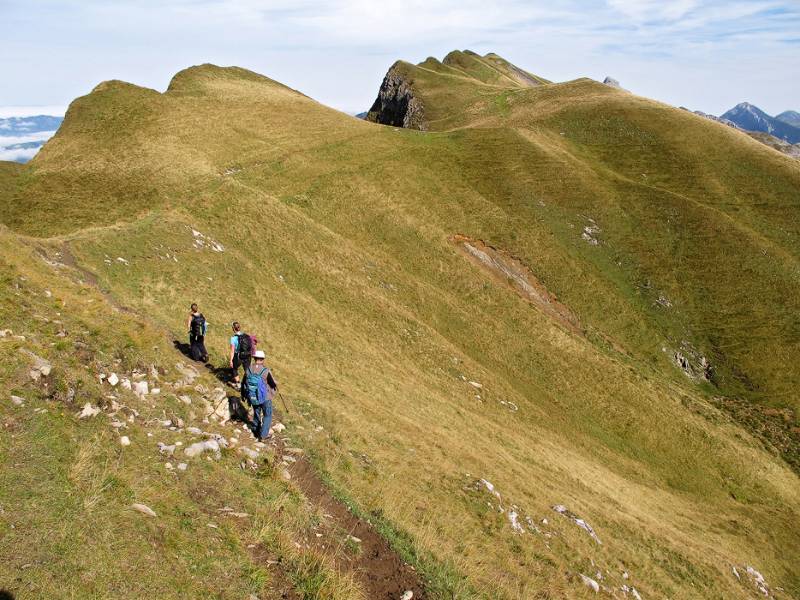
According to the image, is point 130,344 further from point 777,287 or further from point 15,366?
point 777,287

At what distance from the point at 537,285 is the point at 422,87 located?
321 ft

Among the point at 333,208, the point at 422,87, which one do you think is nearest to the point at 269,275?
the point at 333,208

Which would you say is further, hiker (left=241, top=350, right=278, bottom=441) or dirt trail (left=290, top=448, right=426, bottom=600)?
hiker (left=241, top=350, right=278, bottom=441)

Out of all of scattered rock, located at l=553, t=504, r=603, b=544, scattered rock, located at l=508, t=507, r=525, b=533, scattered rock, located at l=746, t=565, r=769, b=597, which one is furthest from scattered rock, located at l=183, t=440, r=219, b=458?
scattered rock, located at l=746, t=565, r=769, b=597

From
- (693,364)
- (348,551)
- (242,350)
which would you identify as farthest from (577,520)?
(693,364)

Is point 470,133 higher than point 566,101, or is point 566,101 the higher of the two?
point 566,101

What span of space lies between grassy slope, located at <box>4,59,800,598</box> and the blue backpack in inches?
122

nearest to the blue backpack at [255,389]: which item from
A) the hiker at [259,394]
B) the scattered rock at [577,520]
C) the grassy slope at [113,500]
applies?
the hiker at [259,394]

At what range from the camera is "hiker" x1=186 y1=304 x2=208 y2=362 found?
19.1 meters

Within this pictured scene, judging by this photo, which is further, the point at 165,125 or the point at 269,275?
the point at 165,125

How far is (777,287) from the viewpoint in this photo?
50.8 m

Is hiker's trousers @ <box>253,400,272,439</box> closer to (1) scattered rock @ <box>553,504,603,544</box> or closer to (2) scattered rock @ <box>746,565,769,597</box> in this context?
(1) scattered rock @ <box>553,504,603,544</box>

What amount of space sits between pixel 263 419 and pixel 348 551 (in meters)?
5.01

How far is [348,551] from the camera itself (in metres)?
11.6
